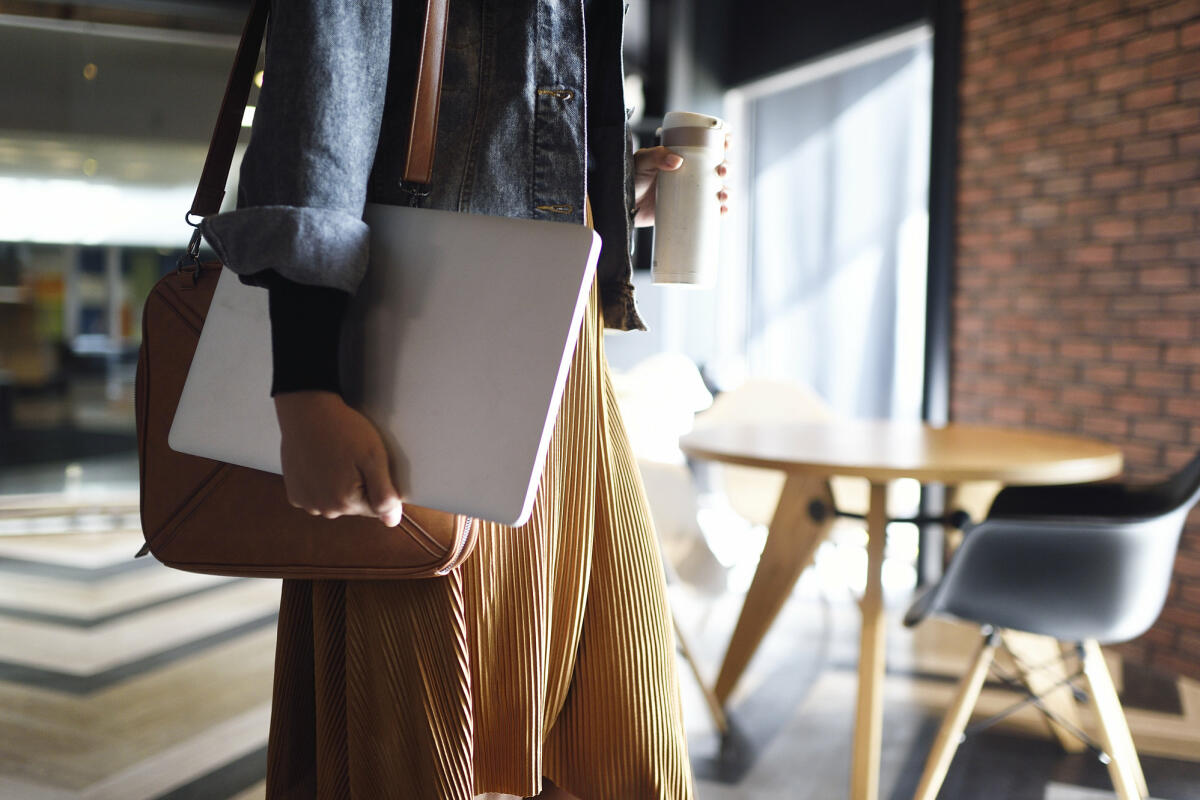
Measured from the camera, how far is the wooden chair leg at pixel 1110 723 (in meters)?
1.56

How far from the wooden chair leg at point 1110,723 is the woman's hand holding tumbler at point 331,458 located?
1.49 m

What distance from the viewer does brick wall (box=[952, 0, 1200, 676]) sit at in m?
2.63

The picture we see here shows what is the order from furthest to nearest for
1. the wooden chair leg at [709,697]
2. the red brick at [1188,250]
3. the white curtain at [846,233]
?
the white curtain at [846,233] → the red brick at [1188,250] → the wooden chair leg at [709,697]

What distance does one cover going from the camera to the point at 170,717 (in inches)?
80.2

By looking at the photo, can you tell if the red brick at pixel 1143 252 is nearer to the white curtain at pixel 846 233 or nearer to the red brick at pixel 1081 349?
the red brick at pixel 1081 349

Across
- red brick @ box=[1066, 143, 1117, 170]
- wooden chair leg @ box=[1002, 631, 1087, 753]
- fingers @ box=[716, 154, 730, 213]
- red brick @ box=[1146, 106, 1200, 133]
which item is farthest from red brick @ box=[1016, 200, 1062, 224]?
fingers @ box=[716, 154, 730, 213]

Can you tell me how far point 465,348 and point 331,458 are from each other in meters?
0.11

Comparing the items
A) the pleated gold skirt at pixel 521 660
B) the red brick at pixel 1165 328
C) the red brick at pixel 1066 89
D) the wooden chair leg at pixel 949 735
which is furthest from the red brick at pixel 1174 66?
the pleated gold skirt at pixel 521 660

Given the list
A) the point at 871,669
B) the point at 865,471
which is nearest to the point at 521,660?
the point at 865,471

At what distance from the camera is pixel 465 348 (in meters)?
0.58

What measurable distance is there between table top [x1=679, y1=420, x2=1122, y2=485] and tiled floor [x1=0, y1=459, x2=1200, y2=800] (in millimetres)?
481

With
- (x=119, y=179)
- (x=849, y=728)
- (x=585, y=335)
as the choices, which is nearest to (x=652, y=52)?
(x=119, y=179)

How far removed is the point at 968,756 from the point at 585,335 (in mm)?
1717

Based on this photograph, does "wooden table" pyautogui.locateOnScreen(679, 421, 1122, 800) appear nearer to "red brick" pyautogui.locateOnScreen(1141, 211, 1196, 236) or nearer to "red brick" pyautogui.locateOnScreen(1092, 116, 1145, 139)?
"red brick" pyautogui.locateOnScreen(1141, 211, 1196, 236)
